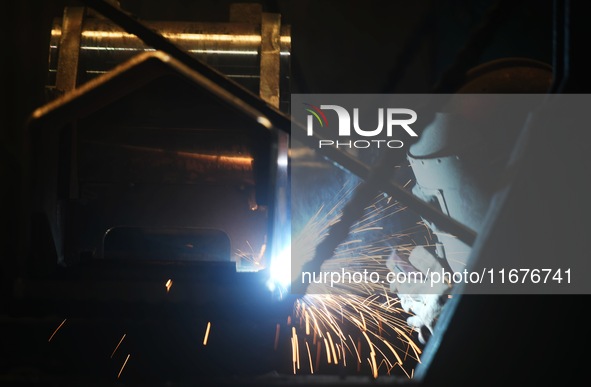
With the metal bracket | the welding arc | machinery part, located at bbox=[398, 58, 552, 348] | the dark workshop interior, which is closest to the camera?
the dark workshop interior

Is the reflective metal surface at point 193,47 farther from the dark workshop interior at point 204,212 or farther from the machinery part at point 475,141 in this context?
the machinery part at point 475,141

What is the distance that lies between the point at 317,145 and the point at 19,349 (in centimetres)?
117

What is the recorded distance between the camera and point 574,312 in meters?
1.18

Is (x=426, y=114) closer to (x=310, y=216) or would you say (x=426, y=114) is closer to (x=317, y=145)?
(x=317, y=145)

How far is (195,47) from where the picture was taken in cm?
250

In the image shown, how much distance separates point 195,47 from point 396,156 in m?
1.35

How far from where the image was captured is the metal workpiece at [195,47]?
2.44 metres

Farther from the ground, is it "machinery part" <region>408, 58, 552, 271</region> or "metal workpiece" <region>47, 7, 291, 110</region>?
"metal workpiece" <region>47, 7, 291, 110</region>

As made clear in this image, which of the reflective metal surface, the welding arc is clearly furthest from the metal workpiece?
the welding arc

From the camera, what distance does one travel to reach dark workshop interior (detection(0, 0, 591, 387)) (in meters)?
1.19

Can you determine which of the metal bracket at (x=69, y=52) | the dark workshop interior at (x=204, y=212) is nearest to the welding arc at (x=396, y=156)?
the dark workshop interior at (x=204, y=212)

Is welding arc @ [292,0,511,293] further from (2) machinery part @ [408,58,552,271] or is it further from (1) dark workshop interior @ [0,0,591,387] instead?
(2) machinery part @ [408,58,552,271]

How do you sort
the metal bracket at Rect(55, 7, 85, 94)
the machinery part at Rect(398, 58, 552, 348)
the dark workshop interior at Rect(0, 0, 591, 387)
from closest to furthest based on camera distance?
the dark workshop interior at Rect(0, 0, 591, 387) → the metal bracket at Rect(55, 7, 85, 94) → the machinery part at Rect(398, 58, 552, 348)

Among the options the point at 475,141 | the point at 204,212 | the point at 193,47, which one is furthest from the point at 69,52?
the point at 475,141
